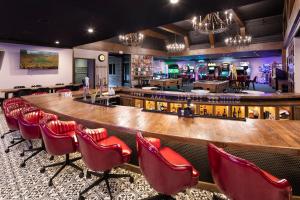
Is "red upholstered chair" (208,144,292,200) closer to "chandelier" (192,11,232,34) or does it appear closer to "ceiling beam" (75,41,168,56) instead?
"chandelier" (192,11,232,34)

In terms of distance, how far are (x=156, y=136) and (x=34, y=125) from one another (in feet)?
7.78

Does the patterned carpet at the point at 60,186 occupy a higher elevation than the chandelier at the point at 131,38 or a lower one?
lower

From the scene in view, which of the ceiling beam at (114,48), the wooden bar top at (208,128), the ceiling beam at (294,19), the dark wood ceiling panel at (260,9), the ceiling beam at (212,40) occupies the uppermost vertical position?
the dark wood ceiling panel at (260,9)

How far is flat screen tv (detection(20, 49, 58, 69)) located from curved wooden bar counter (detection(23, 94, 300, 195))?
8.26 meters

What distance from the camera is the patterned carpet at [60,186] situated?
248 centimetres

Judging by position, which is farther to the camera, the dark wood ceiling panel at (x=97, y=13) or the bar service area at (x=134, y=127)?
the dark wood ceiling panel at (x=97, y=13)

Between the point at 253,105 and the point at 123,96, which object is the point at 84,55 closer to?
the point at 123,96

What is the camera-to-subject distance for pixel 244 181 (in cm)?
140

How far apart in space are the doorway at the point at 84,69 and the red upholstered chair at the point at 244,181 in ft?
39.8

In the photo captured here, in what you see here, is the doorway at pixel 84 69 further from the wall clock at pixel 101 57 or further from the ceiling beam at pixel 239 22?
the ceiling beam at pixel 239 22

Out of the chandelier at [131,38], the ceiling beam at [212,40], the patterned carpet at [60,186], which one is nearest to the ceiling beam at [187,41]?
the ceiling beam at [212,40]

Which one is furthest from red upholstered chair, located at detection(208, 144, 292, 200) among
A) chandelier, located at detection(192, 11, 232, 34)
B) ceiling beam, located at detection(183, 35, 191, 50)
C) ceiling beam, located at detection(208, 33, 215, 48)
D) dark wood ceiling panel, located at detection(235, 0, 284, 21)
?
ceiling beam, located at detection(183, 35, 191, 50)

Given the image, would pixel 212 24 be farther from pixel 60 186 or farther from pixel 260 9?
pixel 260 9

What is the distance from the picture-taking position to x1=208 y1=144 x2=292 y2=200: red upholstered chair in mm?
1269
